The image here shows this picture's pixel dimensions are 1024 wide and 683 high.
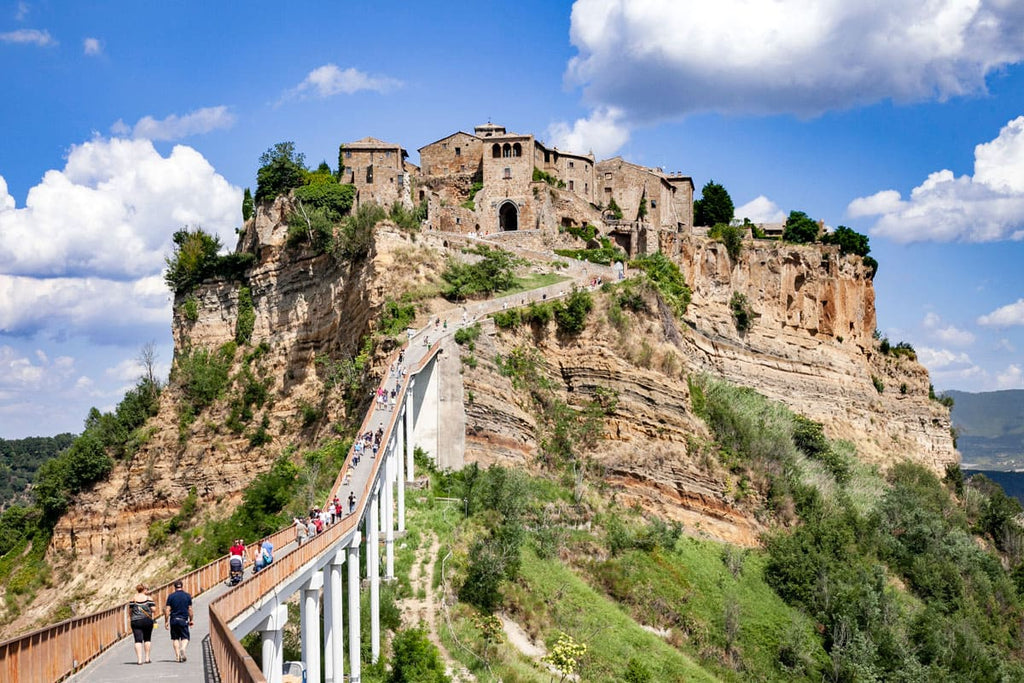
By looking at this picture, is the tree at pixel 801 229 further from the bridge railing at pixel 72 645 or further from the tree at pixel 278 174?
the bridge railing at pixel 72 645

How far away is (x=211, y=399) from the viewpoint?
53.9 meters

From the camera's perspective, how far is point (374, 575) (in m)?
28.9

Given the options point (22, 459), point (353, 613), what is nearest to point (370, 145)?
point (353, 613)

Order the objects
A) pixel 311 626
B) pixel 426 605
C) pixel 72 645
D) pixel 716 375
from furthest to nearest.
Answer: pixel 716 375 → pixel 426 605 → pixel 311 626 → pixel 72 645

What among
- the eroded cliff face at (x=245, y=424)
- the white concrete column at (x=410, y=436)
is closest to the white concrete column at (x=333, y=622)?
the white concrete column at (x=410, y=436)

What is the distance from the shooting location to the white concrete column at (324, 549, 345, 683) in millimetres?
24125

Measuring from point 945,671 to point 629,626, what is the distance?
1412cm

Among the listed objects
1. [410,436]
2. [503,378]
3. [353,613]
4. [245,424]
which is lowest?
[353,613]

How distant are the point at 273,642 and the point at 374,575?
10.7 metres

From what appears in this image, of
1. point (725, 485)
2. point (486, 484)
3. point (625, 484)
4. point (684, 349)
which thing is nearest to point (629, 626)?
point (486, 484)

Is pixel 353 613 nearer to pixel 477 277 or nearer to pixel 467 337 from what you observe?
pixel 467 337

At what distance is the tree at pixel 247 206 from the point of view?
59969mm

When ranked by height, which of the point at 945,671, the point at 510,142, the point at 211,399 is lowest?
the point at 945,671

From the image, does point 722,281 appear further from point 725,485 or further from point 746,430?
point 725,485
